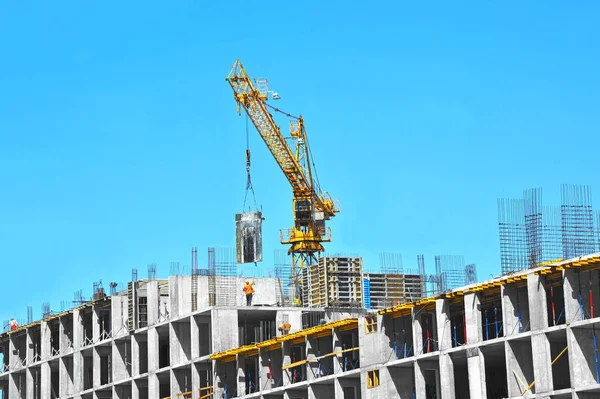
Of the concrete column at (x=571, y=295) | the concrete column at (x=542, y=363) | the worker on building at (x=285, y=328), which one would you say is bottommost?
the concrete column at (x=542, y=363)

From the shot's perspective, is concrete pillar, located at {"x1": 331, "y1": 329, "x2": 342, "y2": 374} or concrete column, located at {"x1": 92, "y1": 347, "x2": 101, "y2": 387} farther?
concrete column, located at {"x1": 92, "y1": 347, "x2": 101, "y2": 387}

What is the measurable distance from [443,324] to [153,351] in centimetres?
2843

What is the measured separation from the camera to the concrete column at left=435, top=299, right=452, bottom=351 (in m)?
69.2

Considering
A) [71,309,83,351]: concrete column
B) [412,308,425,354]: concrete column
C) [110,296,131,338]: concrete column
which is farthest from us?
[71,309,83,351]: concrete column

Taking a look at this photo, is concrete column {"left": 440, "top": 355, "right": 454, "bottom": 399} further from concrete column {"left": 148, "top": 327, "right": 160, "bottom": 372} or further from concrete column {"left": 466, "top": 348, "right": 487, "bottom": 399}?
concrete column {"left": 148, "top": 327, "right": 160, "bottom": 372}

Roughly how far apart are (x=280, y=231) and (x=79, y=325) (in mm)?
55021

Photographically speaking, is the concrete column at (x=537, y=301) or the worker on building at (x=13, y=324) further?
the worker on building at (x=13, y=324)

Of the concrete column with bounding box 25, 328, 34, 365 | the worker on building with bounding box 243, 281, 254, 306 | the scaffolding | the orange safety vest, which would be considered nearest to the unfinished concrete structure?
the concrete column with bounding box 25, 328, 34, 365

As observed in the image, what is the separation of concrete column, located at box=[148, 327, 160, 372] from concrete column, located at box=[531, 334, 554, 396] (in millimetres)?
35025

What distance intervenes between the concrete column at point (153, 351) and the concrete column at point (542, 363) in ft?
115

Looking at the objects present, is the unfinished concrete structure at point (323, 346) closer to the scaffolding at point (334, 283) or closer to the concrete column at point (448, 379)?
the concrete column at point (448, 379)

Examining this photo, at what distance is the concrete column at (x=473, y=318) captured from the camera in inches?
2640

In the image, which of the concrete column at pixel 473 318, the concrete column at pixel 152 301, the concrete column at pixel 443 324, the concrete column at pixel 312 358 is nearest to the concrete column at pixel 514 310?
the concrete column at pixel 473 318

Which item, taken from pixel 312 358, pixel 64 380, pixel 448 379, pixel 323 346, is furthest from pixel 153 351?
pixel 448 379
